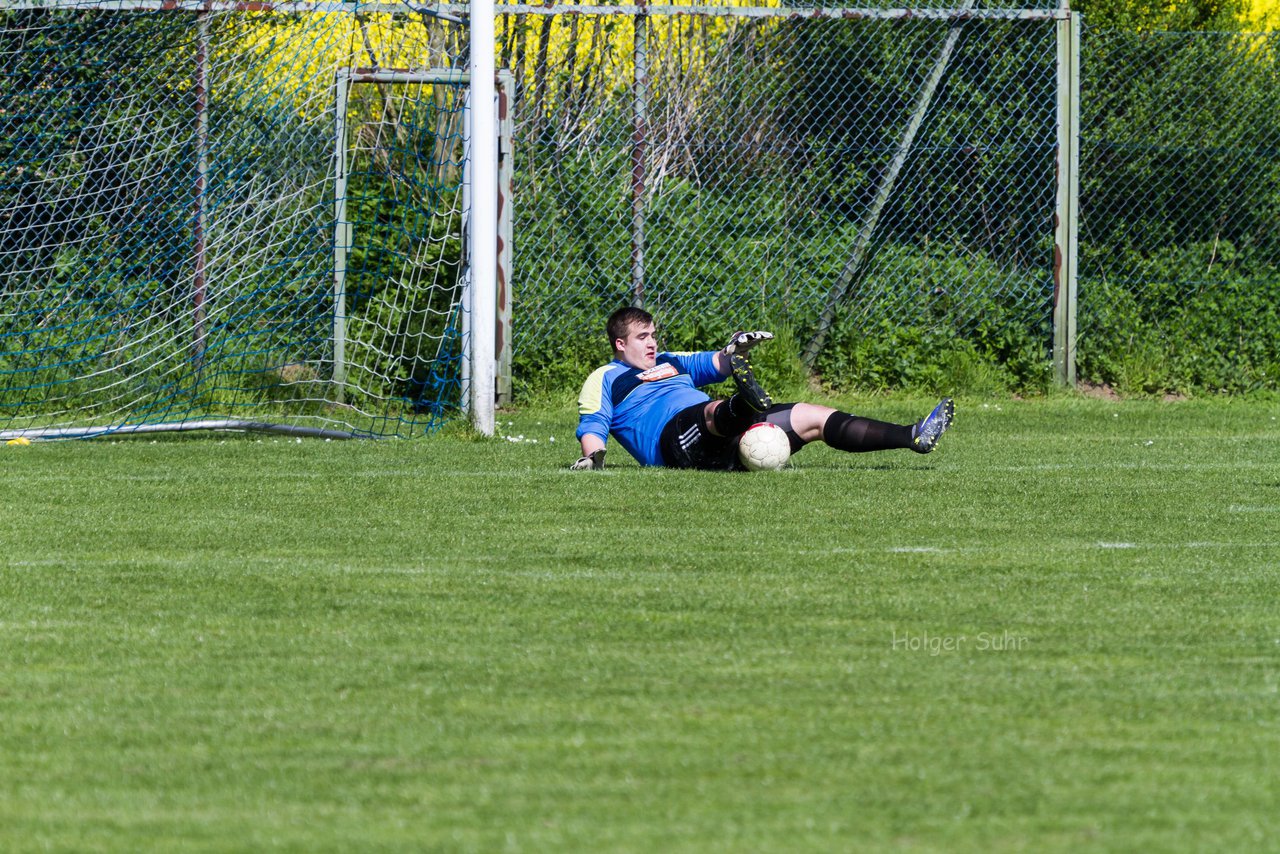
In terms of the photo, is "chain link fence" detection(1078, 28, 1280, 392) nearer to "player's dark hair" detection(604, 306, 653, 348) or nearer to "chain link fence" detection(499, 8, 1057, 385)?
"chain link fence" detection(499, 8, 1057, 385)

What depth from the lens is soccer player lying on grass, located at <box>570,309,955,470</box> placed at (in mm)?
8148

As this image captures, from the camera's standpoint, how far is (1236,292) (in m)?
12.7

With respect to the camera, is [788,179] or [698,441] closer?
[698,441]

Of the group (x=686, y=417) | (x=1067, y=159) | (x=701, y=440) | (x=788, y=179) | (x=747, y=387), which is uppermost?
(x=1067, y=159)

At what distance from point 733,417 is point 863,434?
637mm

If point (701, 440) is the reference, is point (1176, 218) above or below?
above

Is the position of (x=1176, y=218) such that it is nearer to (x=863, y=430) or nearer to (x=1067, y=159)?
(x=1067, y=159)

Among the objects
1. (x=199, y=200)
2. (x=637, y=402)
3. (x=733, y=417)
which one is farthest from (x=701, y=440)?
(x=199, y=200)

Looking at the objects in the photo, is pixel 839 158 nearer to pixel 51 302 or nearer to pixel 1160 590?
pixel 51 302

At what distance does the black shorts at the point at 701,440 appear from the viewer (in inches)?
325

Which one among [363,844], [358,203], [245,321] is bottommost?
[363,844]

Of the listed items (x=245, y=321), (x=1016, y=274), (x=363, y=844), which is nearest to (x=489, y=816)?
(x=363, y=844)

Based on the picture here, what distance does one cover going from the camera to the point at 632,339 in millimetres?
8688

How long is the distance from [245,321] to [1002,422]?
4704 mm
